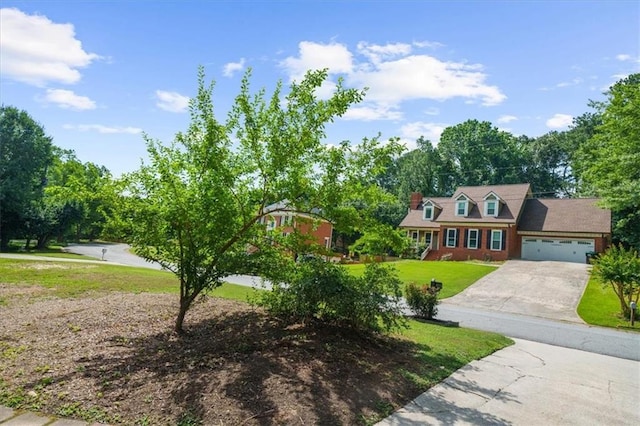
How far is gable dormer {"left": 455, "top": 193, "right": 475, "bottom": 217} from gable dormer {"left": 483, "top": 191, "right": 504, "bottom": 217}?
1.36 metres

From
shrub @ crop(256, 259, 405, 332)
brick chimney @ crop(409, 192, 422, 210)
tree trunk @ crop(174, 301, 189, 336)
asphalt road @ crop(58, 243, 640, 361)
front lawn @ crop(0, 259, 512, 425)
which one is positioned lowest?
asphalt road @ crop(58, 243, 640, 361)

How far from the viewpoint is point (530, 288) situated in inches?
769

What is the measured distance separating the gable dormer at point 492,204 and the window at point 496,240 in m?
1.74

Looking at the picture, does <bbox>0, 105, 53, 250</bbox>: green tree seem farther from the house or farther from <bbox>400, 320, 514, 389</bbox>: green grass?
<bbox>400, 320, 514, 389</bbox>: green grass

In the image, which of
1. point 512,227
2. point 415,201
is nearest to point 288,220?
point 512,227

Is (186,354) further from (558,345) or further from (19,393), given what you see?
(558,345)

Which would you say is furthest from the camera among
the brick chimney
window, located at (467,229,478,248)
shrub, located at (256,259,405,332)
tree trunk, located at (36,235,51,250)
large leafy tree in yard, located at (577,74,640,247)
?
the brick chimney

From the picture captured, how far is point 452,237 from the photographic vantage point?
3419 centimetres

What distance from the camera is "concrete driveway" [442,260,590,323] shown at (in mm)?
15502

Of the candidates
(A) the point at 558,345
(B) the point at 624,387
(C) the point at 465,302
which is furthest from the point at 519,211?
(B) the point at 624,387

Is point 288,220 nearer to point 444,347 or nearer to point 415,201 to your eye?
point 444,347

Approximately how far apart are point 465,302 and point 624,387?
10.5 meters

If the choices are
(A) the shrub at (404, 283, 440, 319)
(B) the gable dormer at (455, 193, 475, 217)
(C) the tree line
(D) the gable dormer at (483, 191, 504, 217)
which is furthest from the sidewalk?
(B) the gable dormer at (455, 193, 475, 217)

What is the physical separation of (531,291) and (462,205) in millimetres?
16443
